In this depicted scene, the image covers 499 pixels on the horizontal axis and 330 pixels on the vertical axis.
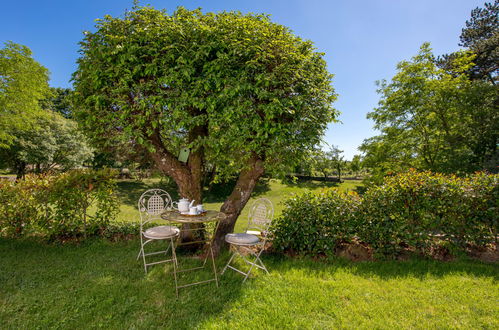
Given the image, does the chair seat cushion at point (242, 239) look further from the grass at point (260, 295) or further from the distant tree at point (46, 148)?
the distant tree at point (46, 148)

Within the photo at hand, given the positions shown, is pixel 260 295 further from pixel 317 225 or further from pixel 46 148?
pixel 46 148

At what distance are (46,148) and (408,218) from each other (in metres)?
19.7

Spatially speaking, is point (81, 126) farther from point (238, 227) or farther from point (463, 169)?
point (463, 169)

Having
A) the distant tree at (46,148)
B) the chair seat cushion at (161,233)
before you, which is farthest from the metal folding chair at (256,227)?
the distant tree at (46,148)

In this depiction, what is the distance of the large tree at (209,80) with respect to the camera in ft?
11.0

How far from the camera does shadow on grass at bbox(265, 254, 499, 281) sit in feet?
11.3

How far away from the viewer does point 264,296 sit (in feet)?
9.50

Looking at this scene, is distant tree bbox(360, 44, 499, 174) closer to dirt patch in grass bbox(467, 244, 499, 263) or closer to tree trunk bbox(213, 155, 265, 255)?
dirt patch in grass bbox(467, 244, 499, 263)

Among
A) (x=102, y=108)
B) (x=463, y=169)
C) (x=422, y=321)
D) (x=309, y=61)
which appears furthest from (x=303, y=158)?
(x=463, y=169)

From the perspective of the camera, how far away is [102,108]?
150 inches

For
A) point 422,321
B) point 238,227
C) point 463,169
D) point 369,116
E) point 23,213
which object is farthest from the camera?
point 369,116

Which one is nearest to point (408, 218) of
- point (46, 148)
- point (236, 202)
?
→ point (236, 202)

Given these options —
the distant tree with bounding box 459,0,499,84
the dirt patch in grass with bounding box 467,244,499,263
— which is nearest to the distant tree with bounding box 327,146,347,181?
the distant tree with bounding box 459,0,499,84

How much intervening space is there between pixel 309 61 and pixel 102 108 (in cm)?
361
